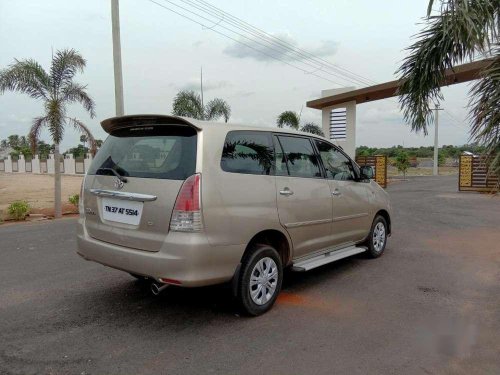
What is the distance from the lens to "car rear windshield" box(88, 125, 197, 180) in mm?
3895

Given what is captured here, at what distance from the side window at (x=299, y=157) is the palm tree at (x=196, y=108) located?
13416 mm

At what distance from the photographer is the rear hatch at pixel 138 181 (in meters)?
3.82

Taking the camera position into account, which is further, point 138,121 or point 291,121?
point 291,121

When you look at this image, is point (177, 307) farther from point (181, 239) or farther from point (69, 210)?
point (69, 210)

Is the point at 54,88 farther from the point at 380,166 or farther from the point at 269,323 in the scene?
the point at 380,166

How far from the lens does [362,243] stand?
6.48 m

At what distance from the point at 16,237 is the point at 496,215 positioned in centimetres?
1140

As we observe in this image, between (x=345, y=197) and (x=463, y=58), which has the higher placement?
(x=463, y=58)

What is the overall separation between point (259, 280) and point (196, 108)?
15.5 metres

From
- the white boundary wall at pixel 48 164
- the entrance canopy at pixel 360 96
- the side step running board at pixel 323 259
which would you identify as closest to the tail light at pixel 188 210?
the side step running board at pixel 323 259

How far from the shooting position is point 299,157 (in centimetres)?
506

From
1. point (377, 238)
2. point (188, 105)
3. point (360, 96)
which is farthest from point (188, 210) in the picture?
point (360, 96)

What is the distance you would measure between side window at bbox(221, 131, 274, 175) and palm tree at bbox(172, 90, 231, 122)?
45.7 feet

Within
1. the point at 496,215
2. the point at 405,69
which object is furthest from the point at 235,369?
the point at 496,215
